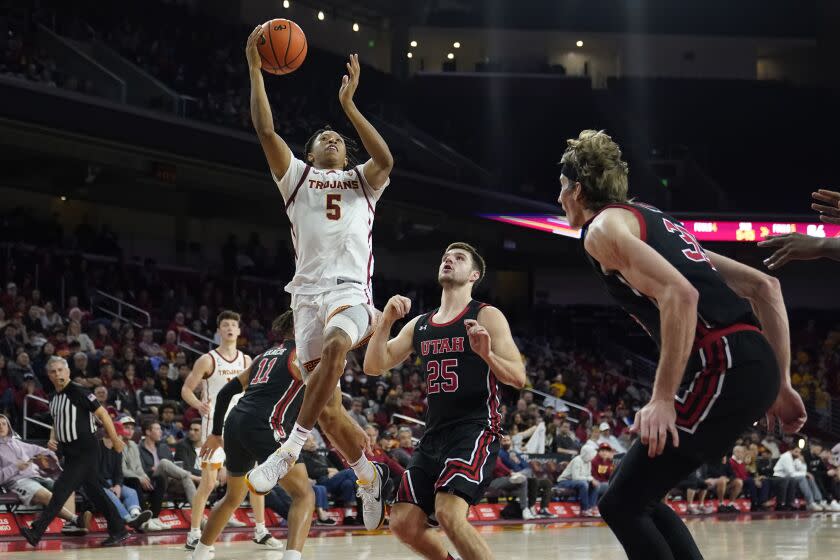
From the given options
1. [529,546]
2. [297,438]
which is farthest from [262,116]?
[529,546]

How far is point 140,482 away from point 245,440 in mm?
4646

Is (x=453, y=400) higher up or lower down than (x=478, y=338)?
lower down

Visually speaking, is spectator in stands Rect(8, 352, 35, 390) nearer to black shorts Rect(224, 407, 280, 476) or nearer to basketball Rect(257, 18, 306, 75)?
black shorts Rect(224, 407, 280, 476)

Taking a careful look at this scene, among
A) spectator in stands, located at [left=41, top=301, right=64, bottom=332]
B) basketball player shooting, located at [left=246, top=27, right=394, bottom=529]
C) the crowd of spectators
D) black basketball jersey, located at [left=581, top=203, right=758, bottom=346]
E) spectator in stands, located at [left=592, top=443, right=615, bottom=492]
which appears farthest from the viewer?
spectator in stands, located at [left=592, top=443, right=615, bottom=492]

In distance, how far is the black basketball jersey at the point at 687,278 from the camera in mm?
4008

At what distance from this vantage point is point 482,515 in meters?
15.8

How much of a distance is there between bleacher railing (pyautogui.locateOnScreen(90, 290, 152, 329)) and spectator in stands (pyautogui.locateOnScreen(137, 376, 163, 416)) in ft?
13.0

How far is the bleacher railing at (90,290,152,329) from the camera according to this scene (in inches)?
766

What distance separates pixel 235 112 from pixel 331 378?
17.6 meters

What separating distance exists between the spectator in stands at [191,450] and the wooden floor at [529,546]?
1.21 m

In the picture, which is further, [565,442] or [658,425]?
[565,442]

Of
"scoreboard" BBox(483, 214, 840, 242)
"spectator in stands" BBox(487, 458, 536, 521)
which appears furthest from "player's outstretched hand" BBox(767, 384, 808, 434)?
"scoreboard" BBox(483, 214, 840, 242)

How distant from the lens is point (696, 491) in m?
19.3

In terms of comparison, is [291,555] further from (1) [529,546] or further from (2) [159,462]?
(2) [159,462]
